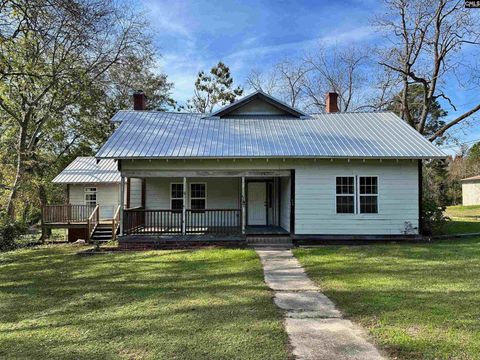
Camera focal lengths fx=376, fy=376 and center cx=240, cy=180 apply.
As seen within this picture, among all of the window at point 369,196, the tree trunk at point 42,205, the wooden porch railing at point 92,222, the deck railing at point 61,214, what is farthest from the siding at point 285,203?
the tree trunk at point 42,205

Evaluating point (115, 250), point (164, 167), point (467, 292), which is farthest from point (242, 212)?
point (467, 292)

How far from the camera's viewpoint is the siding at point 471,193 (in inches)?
1503

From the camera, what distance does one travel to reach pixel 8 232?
15.2 m

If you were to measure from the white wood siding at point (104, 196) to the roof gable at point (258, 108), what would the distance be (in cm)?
721

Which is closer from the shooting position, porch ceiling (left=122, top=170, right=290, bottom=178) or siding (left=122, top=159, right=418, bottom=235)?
porch ceiling (left=122, top=170, right=290, bottom=178)

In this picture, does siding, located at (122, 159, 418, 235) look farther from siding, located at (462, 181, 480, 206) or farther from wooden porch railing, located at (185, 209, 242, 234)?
siding, located at (462, 181, 480, 206)

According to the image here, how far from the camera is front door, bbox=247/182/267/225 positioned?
16422 millimetres

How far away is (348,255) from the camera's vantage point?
11.1 meters

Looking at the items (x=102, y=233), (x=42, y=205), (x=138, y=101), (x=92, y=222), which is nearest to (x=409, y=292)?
(x=102, y=233)

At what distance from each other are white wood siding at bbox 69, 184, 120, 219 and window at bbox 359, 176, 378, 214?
12.6m

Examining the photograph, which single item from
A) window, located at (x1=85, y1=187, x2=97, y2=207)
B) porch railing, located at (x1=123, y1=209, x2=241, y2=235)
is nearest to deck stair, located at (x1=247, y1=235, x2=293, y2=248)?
porch railing, located at (x1=123, y1=209, x2=241, y2=235)

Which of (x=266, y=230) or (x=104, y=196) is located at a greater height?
(x=104, y=196)

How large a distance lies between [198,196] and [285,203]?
3908 mm

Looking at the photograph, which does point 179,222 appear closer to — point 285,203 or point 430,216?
point 285,203
